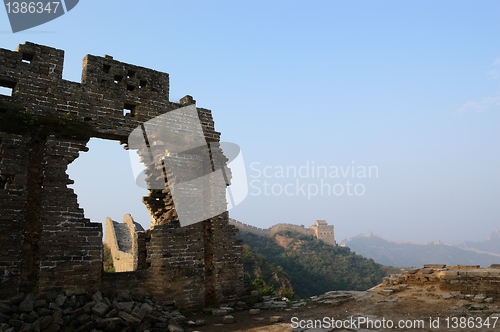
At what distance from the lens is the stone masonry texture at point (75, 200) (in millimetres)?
6617

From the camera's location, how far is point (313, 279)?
45.8 metres

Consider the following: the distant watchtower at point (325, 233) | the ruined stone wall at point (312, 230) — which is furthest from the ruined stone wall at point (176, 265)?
the distant watchtower at point (325, 233)

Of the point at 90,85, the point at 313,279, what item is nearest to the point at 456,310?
the point at 90,85

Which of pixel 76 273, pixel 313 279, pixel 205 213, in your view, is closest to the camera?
pixel 76 273

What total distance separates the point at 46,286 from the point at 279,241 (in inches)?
2379

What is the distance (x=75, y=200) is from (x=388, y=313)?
7.57 meters

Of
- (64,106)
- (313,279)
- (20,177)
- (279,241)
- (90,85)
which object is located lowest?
(313,279)

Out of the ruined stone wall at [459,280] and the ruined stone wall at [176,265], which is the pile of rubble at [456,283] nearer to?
the ruined stone wall at [459,280]

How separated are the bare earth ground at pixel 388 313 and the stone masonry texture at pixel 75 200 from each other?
1.37 meters

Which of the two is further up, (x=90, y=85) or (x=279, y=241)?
(x=90, y=85)

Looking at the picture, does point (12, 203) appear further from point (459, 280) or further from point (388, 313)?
point (459, 280)

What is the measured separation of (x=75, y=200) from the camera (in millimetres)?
7191

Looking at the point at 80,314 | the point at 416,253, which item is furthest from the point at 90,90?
the point at 416,253

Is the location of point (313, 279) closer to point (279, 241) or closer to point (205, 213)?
point (279, 241)
